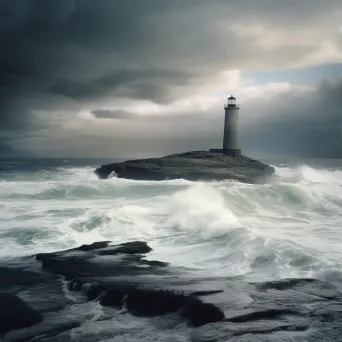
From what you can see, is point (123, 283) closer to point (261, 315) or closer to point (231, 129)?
point (261, 315)

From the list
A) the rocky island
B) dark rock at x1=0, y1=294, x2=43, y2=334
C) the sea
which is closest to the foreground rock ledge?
the rocky island

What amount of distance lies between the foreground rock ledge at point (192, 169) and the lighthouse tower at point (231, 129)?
5.08 ft

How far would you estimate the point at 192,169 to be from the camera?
4697cm

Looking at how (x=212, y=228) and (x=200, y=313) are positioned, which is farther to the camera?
(x=212, y=228)

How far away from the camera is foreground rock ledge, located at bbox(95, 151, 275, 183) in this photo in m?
45.6

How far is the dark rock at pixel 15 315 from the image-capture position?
20.2ft

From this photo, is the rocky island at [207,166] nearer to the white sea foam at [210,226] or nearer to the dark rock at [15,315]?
the white sea foam at [210,226]

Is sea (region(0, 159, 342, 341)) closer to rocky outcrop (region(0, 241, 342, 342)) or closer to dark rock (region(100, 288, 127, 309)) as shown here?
rocky outcrop (region(0, 241, 342, 342))

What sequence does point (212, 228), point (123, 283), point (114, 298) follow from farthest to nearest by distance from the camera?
point (212, 228), point (123, 283), point (114, 298)

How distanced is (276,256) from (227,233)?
283 centimetres

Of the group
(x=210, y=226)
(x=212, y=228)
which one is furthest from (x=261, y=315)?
(x=210, y=226)

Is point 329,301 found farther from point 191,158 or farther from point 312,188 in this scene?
point 191,158

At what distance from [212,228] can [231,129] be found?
43.2 m

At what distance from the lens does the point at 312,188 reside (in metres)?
27.4
